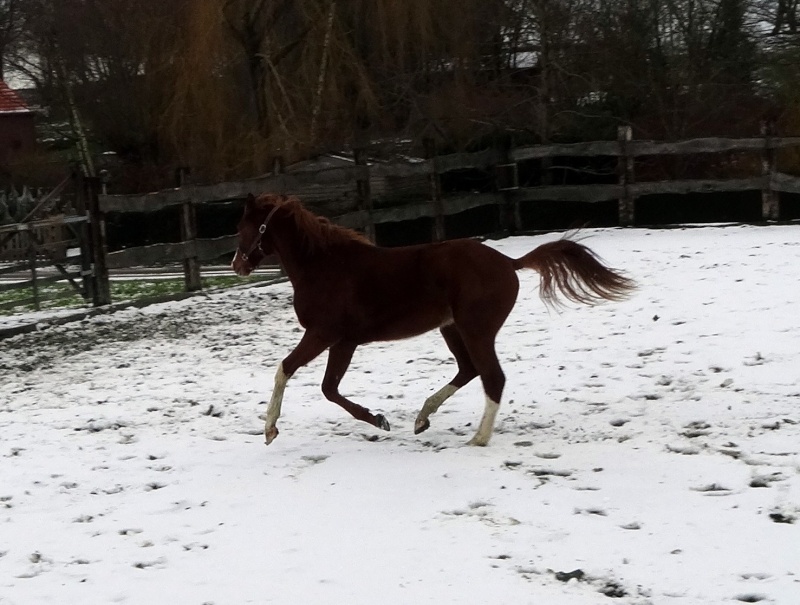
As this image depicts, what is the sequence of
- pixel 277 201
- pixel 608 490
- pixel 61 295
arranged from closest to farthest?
pixel 608 490, pixel 277 201, pixel 61 295

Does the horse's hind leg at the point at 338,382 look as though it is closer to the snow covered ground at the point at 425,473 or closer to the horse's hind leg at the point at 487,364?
the snow covered ground at the point at 425,473

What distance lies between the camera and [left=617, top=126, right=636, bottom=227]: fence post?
47.9 feet

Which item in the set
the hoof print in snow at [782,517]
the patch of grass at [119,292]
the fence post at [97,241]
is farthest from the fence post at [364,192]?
the hoof print in snow at [782,517]

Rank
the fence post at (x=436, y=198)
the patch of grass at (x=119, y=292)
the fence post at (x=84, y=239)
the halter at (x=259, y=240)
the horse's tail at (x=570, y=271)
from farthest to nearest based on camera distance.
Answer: the fence post at (x=436, y=198)
the patch of grass at (x=119, y=292)
the fence post at (x=84, y=239)
the halter at (x=259, y=240)
the horse's tail at (x=570, y=271)

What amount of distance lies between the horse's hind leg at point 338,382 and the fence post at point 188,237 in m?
6.70

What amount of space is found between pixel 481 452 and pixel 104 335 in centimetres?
533

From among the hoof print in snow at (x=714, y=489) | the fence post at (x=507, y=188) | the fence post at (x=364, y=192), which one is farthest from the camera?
the fence post at (x=507, y=188)

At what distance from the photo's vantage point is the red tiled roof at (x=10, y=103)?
29.6 metres

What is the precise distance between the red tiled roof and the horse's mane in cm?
2650

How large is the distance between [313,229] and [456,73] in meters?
12.3

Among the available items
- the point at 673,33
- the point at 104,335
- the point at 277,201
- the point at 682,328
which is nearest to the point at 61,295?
the point at 104,335

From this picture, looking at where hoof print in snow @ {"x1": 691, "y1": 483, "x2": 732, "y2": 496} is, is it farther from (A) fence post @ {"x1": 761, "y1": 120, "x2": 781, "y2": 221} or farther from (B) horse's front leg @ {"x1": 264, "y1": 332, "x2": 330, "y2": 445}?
(A) fence post @ {"x1": 761, "y1": 120, "x2": 781, "y2": 221}

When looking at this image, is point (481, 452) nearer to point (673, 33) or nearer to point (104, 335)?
point (104, 335)

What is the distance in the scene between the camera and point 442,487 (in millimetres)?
4445
